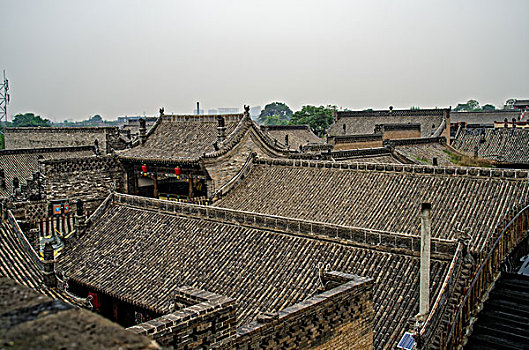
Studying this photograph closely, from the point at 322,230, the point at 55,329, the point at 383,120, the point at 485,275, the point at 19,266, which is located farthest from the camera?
the point at 383,120

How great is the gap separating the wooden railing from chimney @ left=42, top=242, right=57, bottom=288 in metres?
9.24

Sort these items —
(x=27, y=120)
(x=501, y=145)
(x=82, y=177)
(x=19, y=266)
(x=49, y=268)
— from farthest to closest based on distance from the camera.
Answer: (x=27, y=120) → (x=501, y=145) → (x=82, y=177) → (x=19, y=266) → (x=49, y=268)

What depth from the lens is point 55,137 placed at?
54.5m

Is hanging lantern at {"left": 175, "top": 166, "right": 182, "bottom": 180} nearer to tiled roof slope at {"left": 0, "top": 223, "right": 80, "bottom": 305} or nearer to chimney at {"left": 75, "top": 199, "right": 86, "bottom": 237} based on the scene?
chimney at {"left": 75, "top": 199, "right": 86, "bottom": 237}

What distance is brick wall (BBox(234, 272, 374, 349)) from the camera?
693 centimetres

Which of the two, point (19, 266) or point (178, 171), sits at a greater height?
point (178, 171)

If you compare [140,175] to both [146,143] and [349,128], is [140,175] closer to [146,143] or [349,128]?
[146,143]

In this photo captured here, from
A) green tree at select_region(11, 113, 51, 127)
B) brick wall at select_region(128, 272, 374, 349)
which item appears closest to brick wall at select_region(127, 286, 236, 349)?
brick wall at select_region(128, 272, 374, 349)

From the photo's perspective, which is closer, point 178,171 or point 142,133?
point 178,171

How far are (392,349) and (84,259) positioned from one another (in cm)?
1043

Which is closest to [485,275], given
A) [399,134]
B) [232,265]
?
[232,265]

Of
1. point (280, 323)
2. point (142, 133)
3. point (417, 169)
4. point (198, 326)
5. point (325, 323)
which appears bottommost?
point (325, 323)

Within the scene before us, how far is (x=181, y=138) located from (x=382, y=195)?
1127cm

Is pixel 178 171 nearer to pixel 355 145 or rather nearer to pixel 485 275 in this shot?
pixel 485 275
